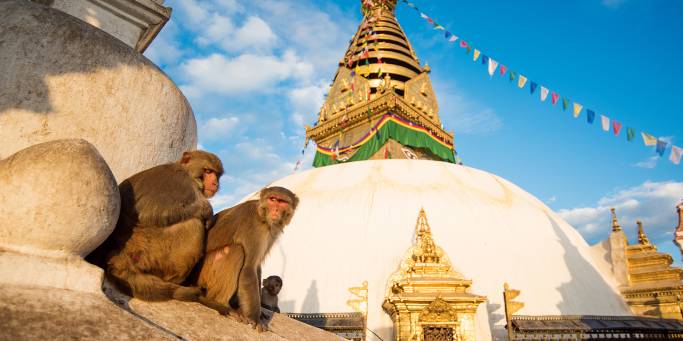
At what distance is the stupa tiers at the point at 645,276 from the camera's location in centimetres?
986

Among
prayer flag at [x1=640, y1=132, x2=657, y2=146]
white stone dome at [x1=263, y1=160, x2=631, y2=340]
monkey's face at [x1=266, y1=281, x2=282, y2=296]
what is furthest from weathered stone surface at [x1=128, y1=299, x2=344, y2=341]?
prayer flag at [x1=640, y1=132, x2=657, y2=146]

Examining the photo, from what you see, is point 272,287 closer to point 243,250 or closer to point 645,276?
point 243,250

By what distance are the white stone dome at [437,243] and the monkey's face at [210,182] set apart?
6.72 metres

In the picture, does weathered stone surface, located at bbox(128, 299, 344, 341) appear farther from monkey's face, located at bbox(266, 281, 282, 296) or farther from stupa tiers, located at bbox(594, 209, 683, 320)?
stupa tiers, located at bbox(594, 209, 683, 320)

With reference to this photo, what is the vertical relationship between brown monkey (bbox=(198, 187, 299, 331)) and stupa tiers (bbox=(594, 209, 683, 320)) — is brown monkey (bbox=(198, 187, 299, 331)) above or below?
below

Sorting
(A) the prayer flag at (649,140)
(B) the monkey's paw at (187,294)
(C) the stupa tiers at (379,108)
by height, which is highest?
(C) the stupa tiers at (379,108)

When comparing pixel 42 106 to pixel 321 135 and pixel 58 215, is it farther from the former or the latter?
pixel 321 135

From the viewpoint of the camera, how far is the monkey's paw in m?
1.83

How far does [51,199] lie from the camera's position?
→ 134cm

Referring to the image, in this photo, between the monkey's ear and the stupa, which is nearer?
the monkey's ear

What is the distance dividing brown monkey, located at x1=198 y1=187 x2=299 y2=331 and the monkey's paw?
145 millimetres

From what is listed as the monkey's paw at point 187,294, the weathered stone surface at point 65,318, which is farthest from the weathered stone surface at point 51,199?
the monkey's paw at point 187,294

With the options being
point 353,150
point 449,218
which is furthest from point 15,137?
point 353,150

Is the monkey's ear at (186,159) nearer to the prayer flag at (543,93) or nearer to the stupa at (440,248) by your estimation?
the stupa at (440,248)
